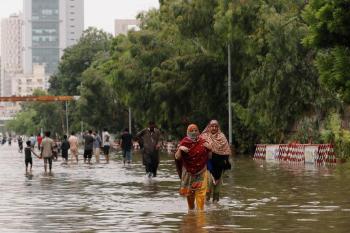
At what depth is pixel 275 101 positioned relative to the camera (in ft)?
152

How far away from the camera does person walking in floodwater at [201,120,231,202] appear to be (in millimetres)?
17812

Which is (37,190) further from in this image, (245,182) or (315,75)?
(315,75)

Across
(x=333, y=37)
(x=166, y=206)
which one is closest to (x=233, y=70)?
(x=333, y=37)

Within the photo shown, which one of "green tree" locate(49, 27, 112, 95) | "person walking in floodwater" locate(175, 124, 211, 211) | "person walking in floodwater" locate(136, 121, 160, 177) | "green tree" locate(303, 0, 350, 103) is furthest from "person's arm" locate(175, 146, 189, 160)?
"green tree" locate(49, 27, 112, 95)

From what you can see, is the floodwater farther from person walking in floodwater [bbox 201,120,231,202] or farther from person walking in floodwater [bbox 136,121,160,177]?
person walking in floodwater [bbox 136,121,160,177]

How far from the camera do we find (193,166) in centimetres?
1648

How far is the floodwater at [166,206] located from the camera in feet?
45.7

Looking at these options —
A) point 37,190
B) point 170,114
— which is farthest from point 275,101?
point 37,190

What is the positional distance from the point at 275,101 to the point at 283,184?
22248mm

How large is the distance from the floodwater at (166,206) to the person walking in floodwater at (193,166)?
403mm

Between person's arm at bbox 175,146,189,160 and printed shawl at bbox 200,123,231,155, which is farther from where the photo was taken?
printed shawl at bbox 200,123,231,155

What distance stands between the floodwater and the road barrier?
1005cm

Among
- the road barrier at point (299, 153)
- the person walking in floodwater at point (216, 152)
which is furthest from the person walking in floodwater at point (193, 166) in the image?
the road barrier at point (299, 153)

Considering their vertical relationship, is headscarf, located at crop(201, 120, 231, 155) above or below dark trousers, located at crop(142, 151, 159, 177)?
above
